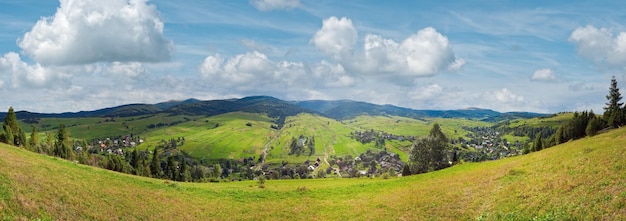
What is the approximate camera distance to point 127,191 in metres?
39.4

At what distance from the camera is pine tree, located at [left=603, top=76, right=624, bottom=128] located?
84.2 metres

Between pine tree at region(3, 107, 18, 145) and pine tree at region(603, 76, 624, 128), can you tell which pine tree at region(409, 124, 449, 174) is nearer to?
pine tree at region(603, 76, 624, 128)

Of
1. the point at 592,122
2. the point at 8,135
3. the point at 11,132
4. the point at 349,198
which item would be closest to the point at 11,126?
the point at 11,132

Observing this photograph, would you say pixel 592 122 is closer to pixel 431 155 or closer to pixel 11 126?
pixel 431 155

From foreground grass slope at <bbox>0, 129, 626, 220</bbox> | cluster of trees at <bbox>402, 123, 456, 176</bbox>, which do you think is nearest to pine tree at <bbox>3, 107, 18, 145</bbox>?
foreground grass slope at <bbox>0, 129, 626, 220</bbox>

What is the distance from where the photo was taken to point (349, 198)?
50.5 m

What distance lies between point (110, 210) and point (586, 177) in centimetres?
4343

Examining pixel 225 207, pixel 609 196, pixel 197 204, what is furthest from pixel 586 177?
pixel 197 204

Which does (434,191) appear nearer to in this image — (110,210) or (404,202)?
(404,202)

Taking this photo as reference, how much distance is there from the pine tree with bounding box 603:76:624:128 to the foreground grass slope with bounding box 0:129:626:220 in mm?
57676

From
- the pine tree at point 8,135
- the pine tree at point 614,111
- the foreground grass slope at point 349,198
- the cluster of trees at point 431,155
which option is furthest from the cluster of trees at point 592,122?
the pine tree at point 8,135

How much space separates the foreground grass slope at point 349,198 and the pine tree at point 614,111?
5768cm

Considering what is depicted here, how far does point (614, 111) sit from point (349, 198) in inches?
3197

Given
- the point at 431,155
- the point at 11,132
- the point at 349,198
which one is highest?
the point at 11,132
